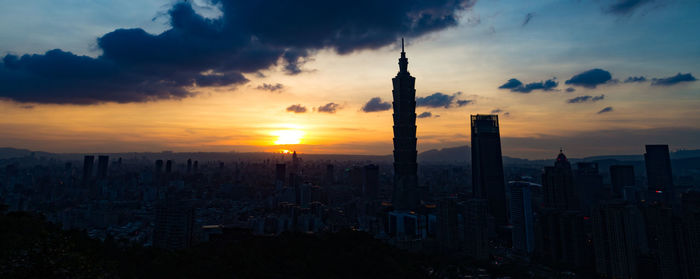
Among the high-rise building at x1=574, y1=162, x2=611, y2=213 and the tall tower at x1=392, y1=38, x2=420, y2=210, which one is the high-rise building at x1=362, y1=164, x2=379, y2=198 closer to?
the tall tower at x1=392, y1=38, x2=420, y2=210

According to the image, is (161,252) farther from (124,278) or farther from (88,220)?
(88,220)

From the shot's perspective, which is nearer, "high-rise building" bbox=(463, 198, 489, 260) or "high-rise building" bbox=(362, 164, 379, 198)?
"high-rise building" bbox=(463, 198, 489, 260)

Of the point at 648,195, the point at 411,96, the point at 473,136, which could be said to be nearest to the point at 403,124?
the point at 411,96

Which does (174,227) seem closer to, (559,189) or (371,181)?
(559,189)

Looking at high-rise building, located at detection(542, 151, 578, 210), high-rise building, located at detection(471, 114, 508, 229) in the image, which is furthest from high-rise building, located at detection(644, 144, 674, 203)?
high-rise building, located at detection(471, 114, 508, 229)

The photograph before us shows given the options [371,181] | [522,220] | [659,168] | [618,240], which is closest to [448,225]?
[522,220]
